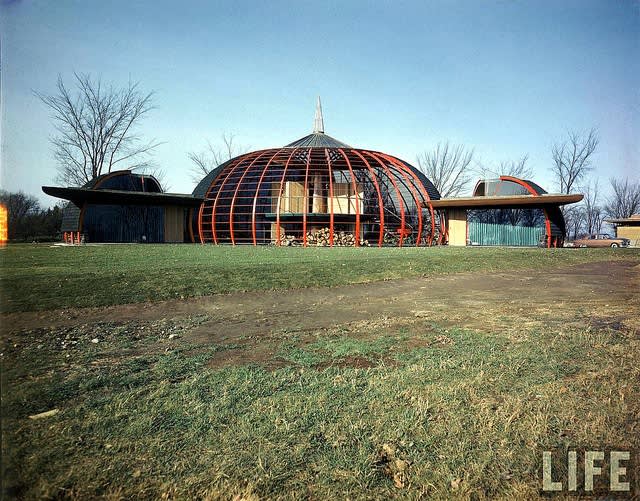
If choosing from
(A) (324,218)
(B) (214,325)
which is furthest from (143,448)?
(A) (324,218)

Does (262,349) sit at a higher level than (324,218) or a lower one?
lower

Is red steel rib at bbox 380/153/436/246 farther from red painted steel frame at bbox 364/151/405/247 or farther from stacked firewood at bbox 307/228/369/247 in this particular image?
stacked firewood at bbox 307/228/369/247

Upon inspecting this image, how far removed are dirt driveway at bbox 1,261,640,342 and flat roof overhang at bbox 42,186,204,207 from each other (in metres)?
21.2

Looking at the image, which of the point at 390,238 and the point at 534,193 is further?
the point at 390,238

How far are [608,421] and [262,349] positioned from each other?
10.2 ft

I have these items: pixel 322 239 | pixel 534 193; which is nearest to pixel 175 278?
pixel 322 239

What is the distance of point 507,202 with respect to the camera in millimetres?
26969

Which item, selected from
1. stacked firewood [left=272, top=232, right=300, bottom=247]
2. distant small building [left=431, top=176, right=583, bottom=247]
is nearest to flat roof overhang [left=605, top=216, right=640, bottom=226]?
distant small building [left=431, top=176, right=583, bottom=247]

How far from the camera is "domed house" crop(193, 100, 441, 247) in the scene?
28.0m

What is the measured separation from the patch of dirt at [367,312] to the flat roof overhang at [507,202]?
17.5 m

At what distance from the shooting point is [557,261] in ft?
55.2

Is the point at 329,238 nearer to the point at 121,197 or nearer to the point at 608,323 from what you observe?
the point at 121,197

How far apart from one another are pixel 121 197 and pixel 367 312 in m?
25.2

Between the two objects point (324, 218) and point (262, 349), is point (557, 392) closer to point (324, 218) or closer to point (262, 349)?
point (262, 349)
